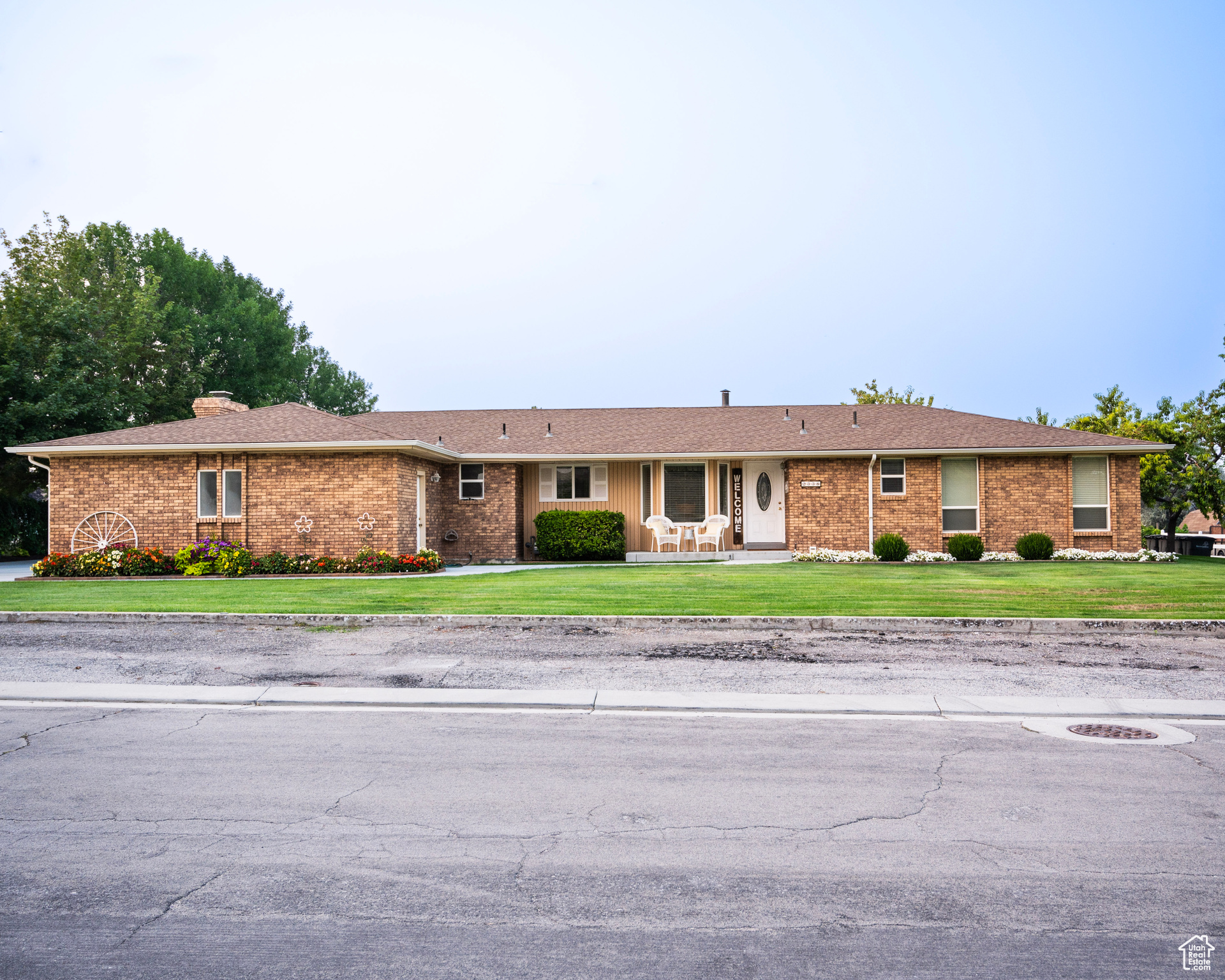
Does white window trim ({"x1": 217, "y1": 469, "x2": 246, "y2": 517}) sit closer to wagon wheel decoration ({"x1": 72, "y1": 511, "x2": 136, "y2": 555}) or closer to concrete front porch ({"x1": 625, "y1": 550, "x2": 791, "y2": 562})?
wagon wheel decoration ({"x1": 72, "y1": 511, "x2": 136, "y2": 555})

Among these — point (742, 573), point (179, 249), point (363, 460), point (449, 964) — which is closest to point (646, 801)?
point (449, 964)

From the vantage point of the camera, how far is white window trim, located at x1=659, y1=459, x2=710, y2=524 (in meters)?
24.8

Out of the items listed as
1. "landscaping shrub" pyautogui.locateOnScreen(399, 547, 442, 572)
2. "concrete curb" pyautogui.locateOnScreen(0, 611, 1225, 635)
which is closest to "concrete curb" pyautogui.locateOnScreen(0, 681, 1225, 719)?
"concrete curb" pyautogui.locateOnScreen(0, 611, 1225, 635)

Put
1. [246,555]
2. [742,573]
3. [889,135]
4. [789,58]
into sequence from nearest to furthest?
[742,573], [246,555], [789,58], [889,135]

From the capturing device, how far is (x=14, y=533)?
94.3ft

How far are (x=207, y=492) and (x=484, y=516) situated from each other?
7028 mm

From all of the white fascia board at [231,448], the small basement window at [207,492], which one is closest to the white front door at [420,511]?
the white fascia board at [231,448]

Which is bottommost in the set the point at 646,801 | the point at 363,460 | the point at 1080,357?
the point at 646,801

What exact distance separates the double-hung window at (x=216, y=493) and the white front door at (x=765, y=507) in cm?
1360

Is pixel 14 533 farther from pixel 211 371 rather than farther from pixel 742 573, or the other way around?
pixel 742 573

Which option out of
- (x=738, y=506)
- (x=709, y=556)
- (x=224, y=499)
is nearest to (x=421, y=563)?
(x=224, y=499)

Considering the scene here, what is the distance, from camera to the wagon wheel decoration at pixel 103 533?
69.6ft

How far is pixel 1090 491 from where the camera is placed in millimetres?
23484

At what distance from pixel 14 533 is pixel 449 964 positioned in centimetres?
3200
